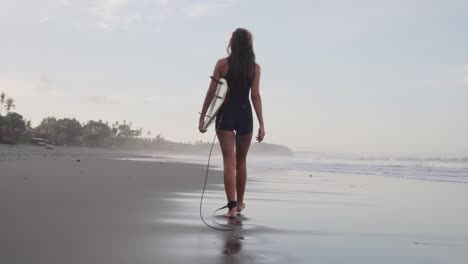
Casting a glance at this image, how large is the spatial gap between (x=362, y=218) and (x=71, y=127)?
72120 millimetres

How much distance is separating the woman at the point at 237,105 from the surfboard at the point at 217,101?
0.04 m

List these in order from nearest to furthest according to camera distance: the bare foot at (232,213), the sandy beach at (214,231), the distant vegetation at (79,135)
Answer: the sandy beach at (214,231) → the bare foot at (232,213) → the distant vegetation at (79,135)

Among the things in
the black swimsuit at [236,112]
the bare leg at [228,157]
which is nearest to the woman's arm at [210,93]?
the black swimsuit at [236,112]

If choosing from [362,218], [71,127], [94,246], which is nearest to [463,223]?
[362,218]

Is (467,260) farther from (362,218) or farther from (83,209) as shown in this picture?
(83,209)

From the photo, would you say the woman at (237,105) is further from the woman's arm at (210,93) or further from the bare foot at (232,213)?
the bare foot at (232,213)

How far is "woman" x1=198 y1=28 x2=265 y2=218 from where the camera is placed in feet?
15.4

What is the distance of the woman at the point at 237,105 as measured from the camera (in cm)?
469

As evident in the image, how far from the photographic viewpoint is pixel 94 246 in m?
2.80

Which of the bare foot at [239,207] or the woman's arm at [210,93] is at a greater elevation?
the woman's arm at [210,93]

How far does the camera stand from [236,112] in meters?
4.69

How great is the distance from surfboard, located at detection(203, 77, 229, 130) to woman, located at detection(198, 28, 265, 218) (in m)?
0.04

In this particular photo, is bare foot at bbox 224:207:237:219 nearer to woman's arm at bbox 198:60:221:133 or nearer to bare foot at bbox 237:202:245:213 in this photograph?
bare foot at bbox 237:202:245:213

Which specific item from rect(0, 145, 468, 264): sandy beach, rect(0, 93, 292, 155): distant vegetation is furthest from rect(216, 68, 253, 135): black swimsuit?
rect(0, 93, 292, 155): distant vegetation
